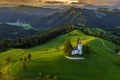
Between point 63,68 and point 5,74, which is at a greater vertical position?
point 63,68

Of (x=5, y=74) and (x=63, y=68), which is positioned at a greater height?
(x=63, y=68)

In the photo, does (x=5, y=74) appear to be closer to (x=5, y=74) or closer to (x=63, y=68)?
(x=5, y=74)

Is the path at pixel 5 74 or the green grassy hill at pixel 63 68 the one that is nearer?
the path at pixel 5 74

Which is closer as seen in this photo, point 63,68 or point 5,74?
point 5,74

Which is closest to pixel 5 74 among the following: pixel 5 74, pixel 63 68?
pixel 5 74

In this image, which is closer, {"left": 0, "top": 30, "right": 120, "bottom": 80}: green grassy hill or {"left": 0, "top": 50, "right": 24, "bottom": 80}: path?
{"left": 0, "top": 50, "right": 24, "bottom": 80}: path

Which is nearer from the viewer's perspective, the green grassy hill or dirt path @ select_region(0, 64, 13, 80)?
dirt path @ select_region(0, 64, 13, 80)

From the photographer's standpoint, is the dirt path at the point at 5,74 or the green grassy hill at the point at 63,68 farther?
the green grassy hill at the point at 63,68

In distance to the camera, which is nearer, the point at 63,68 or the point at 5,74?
the point at 5,74

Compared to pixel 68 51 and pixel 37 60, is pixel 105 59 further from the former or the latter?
pixel 37 60

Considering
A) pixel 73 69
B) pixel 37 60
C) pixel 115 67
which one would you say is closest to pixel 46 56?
pixel 37 60

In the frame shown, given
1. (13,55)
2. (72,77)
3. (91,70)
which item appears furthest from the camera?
(13,55)
